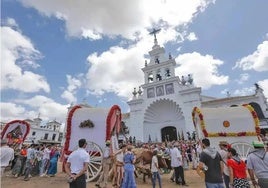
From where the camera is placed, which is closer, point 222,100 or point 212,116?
point 212,116

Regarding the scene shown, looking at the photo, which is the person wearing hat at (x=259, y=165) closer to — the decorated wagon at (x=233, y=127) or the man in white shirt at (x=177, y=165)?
the man in white shirt at (x=177, y=165)

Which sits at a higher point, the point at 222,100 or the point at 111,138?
the point at 222,100

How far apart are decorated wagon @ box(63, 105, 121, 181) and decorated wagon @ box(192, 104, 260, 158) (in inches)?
177

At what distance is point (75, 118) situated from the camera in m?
9.34

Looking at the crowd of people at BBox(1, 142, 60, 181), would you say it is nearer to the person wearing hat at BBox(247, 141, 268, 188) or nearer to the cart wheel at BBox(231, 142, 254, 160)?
the cart wheel at BBox(231, 142, 254, 160)

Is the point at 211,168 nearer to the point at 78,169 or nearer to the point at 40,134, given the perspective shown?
the point at 78,169

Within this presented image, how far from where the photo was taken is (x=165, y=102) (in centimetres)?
2661

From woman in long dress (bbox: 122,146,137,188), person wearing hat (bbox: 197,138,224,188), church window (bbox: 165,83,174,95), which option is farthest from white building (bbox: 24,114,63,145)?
person wearing hat (bbox: 197,138,224,188)

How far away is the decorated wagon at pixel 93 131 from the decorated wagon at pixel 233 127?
449cm

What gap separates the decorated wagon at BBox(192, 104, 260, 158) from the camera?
29.6 feet

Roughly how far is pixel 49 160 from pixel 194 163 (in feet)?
29.4

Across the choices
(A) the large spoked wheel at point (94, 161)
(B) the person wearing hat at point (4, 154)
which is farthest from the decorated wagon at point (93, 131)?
(B) the person wearing hat at point (4, 154)

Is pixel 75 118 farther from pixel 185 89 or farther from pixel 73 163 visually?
pixel 185 89

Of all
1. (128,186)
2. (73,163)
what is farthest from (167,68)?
(73,163)
